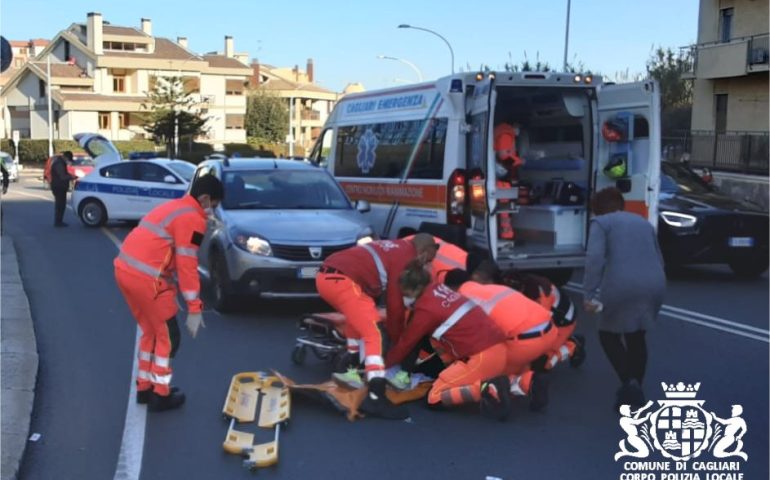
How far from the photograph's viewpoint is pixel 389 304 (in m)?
6.68

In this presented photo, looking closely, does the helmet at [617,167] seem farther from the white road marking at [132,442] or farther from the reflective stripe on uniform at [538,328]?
the white road marking at [132,442]

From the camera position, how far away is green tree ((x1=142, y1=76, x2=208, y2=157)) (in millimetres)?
57844

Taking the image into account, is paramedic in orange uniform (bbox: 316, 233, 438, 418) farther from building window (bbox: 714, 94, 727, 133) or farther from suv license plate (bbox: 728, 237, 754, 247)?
building window (bbox: 714, 94, 727, 133)

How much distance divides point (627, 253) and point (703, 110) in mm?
29970

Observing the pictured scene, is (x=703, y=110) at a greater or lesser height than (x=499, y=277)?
greater

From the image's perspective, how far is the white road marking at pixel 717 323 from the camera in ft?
30.1

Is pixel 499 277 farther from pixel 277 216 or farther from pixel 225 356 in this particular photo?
pixel 277 216

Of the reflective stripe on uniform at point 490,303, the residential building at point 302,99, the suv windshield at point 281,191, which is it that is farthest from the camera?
the residential building at point 302,99

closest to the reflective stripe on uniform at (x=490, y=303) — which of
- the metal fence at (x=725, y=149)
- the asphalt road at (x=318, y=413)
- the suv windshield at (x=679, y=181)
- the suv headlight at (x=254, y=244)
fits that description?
the asphalt road at (x=318, y=413)

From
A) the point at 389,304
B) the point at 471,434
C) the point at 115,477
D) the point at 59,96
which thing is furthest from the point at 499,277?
the point at 59,96

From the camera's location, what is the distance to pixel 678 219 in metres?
13.0

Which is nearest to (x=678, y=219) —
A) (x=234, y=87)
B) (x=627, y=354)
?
(x=627, y=354)

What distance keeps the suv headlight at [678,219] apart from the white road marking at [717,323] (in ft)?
8.20

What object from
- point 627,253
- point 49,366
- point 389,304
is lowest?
point 49,366
